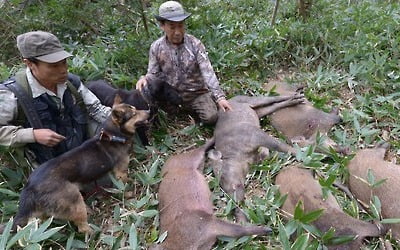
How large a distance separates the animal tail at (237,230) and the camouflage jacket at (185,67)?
1857 millimetres

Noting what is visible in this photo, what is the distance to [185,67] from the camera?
4941 millimetres

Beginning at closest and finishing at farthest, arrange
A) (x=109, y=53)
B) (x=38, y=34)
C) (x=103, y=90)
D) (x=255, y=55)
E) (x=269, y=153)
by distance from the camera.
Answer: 1. (x=38, y=34)
2. (x=269, y=153)
3. (x=103, y=90)
4. (x=109, y=53)
5. (x=255, y=55)

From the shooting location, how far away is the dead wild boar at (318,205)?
3.11 m

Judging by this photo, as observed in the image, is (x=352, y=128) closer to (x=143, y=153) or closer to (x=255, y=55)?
(x=255, y=55)

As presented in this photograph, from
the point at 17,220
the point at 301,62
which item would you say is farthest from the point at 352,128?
the point at 17,220

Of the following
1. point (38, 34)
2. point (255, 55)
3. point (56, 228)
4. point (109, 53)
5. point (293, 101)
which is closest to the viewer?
point (56, 228)

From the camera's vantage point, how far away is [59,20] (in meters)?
5.80

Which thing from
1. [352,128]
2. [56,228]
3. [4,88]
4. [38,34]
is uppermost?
[38,34]

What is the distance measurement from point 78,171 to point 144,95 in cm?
140

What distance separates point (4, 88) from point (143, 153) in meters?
1.47

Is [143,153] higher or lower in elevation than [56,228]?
lower

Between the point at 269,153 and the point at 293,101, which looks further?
the point at 293,101

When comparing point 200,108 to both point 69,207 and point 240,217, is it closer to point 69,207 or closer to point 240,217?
point 240,217

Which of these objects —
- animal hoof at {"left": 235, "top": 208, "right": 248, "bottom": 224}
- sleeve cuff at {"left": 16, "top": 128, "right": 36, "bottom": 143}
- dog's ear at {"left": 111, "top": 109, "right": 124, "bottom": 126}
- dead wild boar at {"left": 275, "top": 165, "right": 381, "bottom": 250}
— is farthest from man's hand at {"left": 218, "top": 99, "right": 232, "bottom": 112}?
sleeve cuff at {"left": 16, "top": 128, "right": 36, "bottom": 143}
